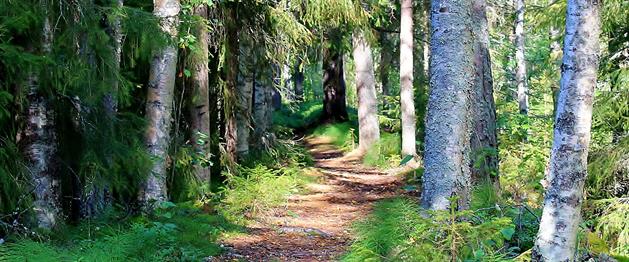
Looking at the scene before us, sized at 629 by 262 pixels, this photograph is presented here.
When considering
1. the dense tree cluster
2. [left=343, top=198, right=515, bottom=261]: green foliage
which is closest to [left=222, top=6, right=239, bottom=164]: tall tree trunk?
the dense tree cluster

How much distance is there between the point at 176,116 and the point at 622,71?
5909 millimetres

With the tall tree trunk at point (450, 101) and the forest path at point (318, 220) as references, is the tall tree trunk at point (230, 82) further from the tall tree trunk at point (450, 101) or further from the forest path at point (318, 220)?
the tall tree trunk at point (450, 101)

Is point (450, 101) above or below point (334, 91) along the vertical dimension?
below

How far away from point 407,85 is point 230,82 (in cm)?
526

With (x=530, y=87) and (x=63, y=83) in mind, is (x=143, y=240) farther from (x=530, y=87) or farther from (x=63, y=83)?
(x=530, y=87)

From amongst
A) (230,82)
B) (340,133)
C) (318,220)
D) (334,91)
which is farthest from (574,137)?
(334,91)

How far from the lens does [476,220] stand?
4367mm

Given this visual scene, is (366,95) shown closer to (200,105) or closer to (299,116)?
(200,105)

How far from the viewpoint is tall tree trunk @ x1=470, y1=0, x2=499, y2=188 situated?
26.3 feet

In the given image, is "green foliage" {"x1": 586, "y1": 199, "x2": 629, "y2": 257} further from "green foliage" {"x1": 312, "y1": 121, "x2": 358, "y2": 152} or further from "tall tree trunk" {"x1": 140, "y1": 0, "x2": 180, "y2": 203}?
"green foliage" {"x1": 312, "y1": 121, "x2": 358, "y2": 152}

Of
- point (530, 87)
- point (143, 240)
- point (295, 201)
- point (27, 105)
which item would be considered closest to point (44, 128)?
point (27, 105)

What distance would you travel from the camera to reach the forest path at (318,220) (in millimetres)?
6535

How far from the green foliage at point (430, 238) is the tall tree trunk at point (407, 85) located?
373 inches

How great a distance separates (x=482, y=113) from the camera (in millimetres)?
8172
